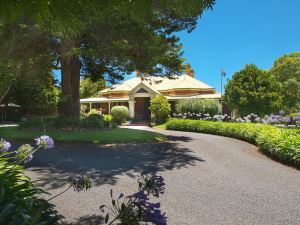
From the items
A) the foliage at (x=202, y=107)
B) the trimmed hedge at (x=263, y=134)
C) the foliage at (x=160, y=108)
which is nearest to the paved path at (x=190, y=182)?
the trimmed hedge at (x=263, y=134)

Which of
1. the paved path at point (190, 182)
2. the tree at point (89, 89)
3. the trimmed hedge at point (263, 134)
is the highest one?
the tree at point (89, 89)

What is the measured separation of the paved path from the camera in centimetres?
512

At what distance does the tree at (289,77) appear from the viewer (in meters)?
36.9

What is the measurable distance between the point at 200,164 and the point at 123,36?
8.16 meters

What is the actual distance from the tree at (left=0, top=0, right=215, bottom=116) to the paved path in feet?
10.4

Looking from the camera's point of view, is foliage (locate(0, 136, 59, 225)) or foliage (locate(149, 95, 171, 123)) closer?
foliage (locate(0, 136, 59, 225))

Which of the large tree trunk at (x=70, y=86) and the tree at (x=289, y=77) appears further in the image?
the tree at (x=289, y=77)

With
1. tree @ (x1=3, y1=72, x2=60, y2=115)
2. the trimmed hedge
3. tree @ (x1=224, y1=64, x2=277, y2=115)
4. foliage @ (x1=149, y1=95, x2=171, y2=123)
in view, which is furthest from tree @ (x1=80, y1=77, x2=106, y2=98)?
tree @ (x1=224, y1=64, x2=277, y2=115)

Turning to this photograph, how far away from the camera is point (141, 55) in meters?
16.2

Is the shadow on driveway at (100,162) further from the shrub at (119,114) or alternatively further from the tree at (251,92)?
the shrub at (119,114)

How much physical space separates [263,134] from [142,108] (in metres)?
26.1

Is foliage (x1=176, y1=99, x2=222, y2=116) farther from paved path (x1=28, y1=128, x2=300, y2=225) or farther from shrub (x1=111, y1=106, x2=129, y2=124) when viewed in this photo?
paved path (x1=28, y1=128, x2=300, y2=225)

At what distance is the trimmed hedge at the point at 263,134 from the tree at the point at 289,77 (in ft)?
Result: 51.8

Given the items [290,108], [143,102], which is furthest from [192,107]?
[290,108]
